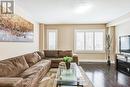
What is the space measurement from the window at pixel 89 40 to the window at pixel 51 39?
1304mm

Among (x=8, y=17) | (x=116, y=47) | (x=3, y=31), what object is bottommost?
(x=116, y=47)

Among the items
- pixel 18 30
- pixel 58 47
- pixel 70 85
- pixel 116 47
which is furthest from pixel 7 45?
pixel 116 47

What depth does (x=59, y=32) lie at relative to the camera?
31.6ft

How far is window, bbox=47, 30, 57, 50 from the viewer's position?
962cm

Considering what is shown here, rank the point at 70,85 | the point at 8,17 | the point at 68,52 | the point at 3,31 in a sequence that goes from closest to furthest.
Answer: the point at 70,85 → the point at 3,31 → the point at 8,17 → the point at 68,52

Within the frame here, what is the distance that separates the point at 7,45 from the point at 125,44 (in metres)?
4.75

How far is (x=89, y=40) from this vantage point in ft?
31.9

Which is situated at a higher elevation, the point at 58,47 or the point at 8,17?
the point at 8,17

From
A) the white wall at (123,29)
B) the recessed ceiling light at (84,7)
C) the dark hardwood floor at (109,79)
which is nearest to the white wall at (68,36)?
the white wall at (123,29)

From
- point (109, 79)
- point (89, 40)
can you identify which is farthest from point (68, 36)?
point (109, 79)

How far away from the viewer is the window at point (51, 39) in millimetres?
9623

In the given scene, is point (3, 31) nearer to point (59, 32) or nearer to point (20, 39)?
point (20, 39)

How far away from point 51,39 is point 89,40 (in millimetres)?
2301

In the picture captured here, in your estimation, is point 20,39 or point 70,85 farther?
point 20,39
